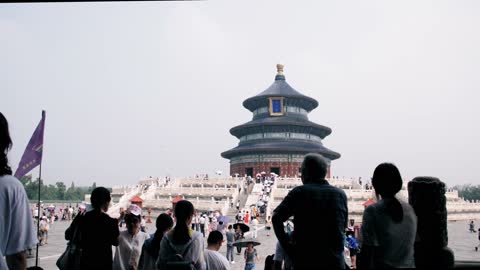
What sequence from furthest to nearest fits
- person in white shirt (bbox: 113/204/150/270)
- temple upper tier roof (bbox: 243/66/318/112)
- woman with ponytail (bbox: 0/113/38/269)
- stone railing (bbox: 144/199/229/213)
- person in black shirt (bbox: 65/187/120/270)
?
temple upper tier roof (bbox: 243/66/318/112)
stone railing (bbox: 144/199/229/213)
person in white shirt (bbox: 113/204/150/270)
person in black shirt (bbox: 65/187/120/270)
woman with ponytail (bbox: 0/113/38/269)

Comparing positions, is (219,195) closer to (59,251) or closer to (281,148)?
(281,148)

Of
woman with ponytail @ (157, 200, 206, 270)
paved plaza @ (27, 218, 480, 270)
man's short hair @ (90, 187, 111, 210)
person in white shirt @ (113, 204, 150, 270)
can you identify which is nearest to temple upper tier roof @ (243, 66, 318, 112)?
paved plaza @ (27, 218, 480, 270)

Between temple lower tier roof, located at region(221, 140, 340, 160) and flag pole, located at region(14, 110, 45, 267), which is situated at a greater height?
temple lower tier roof, located at region(221, 140, 340, 160)

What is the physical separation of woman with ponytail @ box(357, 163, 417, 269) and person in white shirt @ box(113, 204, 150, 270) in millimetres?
2452

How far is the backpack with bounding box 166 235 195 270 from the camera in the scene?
396cm

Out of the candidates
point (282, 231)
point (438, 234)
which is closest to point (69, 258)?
point (282, 231)

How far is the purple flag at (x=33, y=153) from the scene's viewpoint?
8852mm

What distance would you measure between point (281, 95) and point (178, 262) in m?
46.9

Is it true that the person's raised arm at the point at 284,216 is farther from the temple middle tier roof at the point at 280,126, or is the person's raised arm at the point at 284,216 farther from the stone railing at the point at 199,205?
the temple middle tier roof at the point at 280,126

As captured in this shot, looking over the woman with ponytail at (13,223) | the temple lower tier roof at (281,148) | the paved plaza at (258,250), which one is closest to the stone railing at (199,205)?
the paved plaza at (258,250)

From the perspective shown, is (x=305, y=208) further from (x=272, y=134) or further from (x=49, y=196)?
(x=49, y=196)

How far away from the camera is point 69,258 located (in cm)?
427

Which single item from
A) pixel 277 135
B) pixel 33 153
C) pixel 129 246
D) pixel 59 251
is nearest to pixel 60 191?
pixel 277 135

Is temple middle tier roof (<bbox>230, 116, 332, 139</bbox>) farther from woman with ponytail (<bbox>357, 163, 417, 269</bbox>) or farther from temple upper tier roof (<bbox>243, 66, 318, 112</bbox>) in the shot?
woman with ponytail (<bbox>357, 163, 417, 269</bbox>)
